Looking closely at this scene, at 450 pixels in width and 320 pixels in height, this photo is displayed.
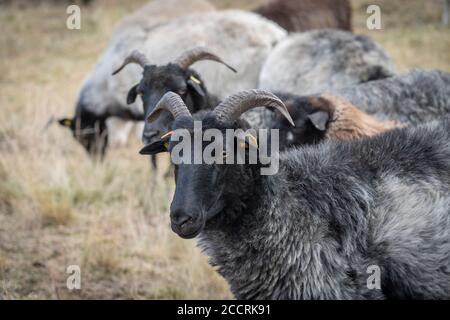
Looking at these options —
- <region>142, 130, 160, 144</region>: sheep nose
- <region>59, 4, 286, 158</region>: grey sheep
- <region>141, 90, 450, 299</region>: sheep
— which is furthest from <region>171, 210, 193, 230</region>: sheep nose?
<region>59, 4, 286, 158</region>: grey sheep

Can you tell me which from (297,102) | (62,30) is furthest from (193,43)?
(62,30)

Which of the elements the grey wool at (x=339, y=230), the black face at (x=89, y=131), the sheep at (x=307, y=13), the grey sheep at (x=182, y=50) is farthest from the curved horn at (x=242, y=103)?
the sheep at (x=307, y=13)

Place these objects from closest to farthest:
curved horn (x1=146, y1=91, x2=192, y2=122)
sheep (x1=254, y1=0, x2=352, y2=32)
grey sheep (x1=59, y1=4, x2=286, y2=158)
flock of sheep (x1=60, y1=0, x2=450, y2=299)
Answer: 1. flock of sheep (x1=60, y1=0, x2=450, y2=299)
2. curved horn (x1=146, y1=91, x2=192, y2=122)
3. grey sheep (x1=59, y1=4, x2=286, y2=158)
4. sheep (x1=254, y1=0, x2=352, y2=32)

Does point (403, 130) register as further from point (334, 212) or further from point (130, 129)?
point (130, 129)

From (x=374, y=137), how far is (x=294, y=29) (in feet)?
23.6

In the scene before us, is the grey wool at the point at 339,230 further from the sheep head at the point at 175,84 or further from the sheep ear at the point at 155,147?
the sheep head at the point at 175,84

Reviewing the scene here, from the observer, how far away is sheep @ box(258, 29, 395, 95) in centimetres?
792

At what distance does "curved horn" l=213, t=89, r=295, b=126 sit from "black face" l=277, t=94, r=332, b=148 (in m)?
1.64

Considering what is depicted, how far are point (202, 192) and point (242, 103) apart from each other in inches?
25.8

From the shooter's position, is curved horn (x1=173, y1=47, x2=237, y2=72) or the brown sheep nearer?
the brown sheep

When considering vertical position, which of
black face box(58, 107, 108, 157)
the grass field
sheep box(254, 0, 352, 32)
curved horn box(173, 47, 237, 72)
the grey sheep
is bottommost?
the grass field

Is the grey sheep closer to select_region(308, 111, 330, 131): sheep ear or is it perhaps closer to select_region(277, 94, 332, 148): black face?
select_region(277, 94, 332, 148): black face

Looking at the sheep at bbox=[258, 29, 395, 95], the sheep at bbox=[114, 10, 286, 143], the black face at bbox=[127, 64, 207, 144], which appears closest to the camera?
the black face at bbox=[127, 64, 207, 144]
